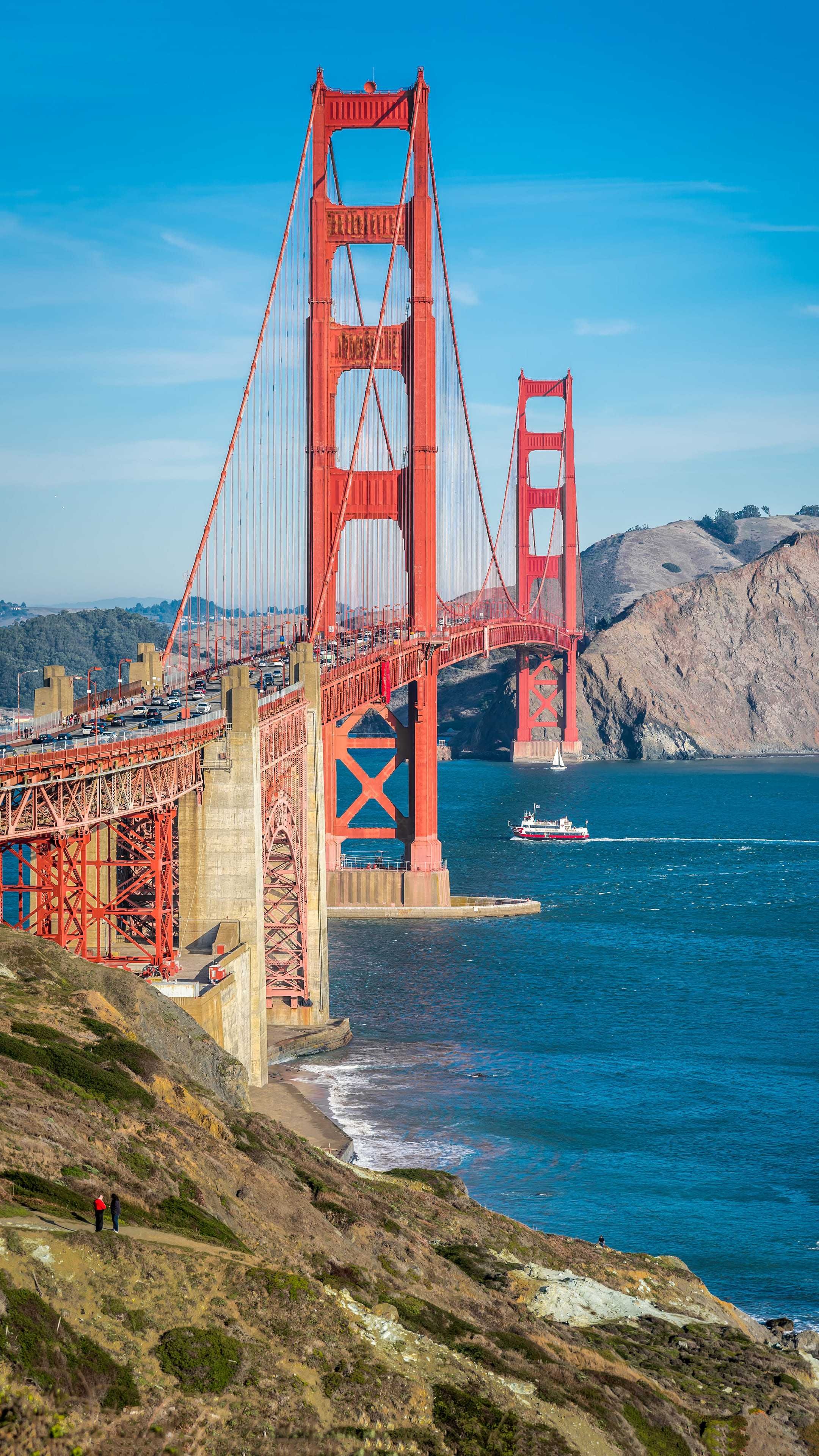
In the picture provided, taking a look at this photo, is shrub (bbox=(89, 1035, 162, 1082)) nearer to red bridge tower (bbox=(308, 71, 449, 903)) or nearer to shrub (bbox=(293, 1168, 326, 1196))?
shrub (bbox=(293, 1168, 326, 1196))

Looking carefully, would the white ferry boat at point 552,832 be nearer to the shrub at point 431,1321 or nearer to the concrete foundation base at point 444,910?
the concrete foundation base at point 444,910

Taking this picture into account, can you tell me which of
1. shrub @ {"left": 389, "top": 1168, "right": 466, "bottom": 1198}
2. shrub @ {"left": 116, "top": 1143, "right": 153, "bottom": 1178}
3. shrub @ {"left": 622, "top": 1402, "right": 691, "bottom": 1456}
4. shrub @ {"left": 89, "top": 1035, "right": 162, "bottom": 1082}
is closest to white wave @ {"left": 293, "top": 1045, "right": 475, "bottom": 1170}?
shrub @ {"left": 389, "top": 1168, "right": 466, "bottom": 1198}

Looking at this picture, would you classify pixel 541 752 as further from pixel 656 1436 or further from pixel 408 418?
pixel 656 1436

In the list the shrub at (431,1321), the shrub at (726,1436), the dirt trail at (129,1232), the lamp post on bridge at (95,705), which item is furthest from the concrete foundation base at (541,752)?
the dirt trail at (129,1232)

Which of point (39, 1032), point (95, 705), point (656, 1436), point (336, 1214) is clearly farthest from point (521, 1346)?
point (95, 705)

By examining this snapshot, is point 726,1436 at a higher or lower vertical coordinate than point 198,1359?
lower

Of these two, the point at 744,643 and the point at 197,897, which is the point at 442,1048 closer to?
the point at 197,897
